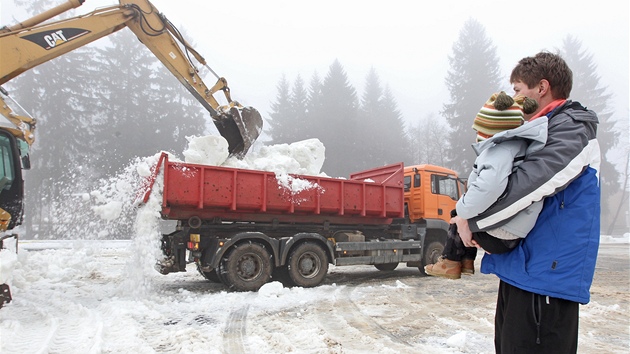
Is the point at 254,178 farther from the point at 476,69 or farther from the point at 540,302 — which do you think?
the point at 476,69

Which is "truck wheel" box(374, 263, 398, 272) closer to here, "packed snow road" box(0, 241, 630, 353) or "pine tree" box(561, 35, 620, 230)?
"packed snow road" box(0, 241, 630, 353)

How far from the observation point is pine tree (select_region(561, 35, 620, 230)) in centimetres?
3709

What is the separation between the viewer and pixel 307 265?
849 cm

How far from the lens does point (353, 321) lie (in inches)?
214

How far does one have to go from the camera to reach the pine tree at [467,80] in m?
34.5

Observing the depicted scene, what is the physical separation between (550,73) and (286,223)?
23.7 ft

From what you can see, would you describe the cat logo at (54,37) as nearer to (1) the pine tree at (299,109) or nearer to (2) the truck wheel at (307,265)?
(2) the truck wheel at (307,265)

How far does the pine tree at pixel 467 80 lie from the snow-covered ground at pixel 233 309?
2585 centimetres

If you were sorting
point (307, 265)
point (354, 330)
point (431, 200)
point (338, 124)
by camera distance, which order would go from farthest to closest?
point (338, 124), point (431, 200), point (307, 265), point (354, 330)

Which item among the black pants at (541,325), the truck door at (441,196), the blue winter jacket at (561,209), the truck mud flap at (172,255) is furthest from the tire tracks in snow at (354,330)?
the truck door at (441,196)

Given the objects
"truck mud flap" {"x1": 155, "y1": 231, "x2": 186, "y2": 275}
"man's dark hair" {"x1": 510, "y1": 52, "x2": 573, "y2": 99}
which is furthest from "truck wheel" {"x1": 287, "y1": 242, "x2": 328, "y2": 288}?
"man's dark hair" {"x1": 510, "y1": 52, "x2": 573, "y2": 99}

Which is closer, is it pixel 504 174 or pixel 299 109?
pixel 504 174

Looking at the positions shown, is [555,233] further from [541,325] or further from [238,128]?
[238,128]

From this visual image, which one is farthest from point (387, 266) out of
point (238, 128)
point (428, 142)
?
point (428, 142)
